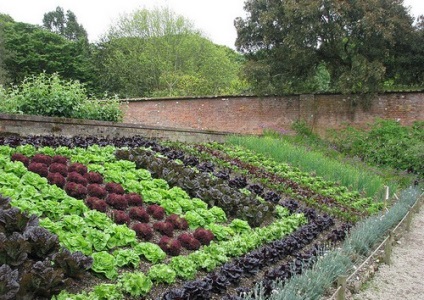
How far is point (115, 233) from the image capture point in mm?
4336

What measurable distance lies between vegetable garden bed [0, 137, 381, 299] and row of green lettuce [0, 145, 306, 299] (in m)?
0.01

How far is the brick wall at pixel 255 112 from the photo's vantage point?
55.2 ft

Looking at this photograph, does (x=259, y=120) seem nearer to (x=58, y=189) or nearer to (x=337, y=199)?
(x=337, y=199)

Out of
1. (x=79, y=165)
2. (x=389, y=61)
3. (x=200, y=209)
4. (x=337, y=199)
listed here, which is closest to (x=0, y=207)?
(x=79, y=165)

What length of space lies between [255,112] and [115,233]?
13724 millimetres

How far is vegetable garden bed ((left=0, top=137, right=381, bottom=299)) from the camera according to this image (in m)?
3.46

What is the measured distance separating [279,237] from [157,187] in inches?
74.7

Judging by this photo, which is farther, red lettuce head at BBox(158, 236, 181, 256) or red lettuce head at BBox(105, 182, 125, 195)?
red lettuce head at BBox(105, 182, 125, 195)

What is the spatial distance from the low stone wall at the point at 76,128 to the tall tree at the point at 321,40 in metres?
6.68

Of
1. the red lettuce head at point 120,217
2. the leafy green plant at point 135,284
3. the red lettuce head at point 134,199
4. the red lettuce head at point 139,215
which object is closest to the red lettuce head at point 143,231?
the red lettuce head at point 120,217

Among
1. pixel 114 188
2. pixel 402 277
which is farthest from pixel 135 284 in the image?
pixel 402 277

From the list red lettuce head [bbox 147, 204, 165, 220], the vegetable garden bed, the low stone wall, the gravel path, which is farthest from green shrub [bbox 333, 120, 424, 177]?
red lettuce head [bbox 147, 204, 165, 220]

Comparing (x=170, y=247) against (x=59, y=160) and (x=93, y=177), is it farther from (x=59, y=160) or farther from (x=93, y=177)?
(x=59, y=160)

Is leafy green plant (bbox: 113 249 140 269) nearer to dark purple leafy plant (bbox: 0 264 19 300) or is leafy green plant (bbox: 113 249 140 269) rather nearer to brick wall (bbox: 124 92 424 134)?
dark purple leafy plant (bbox: 0 264 19 300)
